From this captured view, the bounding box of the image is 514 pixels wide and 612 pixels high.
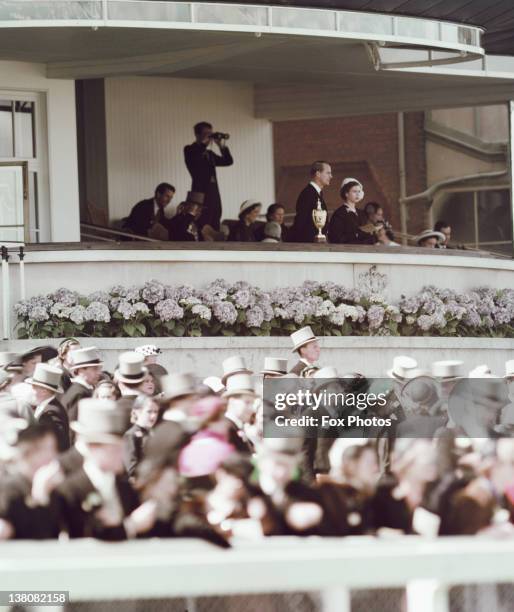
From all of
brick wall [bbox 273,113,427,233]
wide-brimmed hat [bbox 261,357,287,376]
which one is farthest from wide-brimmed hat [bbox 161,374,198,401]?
brick wall [bbox 273,113,427,233]

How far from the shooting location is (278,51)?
2119cm

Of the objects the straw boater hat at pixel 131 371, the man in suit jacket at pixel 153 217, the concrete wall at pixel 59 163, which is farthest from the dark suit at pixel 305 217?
the straw boater hat at pixel 131 371

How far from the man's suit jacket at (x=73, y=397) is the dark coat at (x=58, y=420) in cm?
14

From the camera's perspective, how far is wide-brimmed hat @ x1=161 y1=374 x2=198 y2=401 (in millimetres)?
9281

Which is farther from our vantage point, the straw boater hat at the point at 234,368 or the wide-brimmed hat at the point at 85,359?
the wide-brimmed hat at the point at 85,359

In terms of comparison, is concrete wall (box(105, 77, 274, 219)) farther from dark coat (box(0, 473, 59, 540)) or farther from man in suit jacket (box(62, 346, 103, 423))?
dark coat (box(0, 473, 59, 540))

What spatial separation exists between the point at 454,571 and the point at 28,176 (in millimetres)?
16177

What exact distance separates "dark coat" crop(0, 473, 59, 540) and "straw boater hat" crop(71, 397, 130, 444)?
0.51 metres

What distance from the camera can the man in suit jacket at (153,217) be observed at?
2008cm

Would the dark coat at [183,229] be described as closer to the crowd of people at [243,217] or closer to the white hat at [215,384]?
the crowd of people at [243,217]

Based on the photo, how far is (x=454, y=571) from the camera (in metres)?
5.33

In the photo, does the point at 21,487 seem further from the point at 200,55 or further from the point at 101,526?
the point at 200,55

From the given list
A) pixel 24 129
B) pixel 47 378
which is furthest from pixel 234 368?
pixel 24 129

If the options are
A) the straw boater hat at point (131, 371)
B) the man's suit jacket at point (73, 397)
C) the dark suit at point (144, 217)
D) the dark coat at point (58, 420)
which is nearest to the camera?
the dark coat at point (58, 420)
